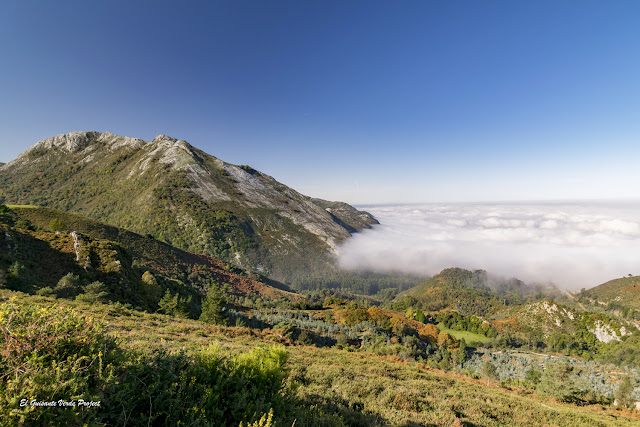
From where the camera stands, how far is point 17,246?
29500 mm

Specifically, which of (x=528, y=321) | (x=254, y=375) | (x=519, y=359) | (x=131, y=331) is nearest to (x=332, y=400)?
(x=254, y=375)

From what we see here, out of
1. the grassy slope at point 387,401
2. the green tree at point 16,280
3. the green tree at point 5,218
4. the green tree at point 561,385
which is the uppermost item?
the green tree at point 5,218

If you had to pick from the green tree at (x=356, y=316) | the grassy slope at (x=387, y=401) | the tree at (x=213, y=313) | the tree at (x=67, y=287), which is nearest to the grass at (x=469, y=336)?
the green tree at (x=356, y=316)

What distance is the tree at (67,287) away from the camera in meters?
23.6

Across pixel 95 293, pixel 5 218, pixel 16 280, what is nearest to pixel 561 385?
pixel 95 293

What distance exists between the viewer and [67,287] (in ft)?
80.8

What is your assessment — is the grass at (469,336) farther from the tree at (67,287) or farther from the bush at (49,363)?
the bush at (49,363)

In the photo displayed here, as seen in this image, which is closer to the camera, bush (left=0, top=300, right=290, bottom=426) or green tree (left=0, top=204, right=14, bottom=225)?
bush (left=0, top=300, right=290, bottom=426)

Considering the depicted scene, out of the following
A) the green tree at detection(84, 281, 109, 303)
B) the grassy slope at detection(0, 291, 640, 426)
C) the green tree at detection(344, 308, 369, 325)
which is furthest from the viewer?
the green tree at detection(344, 308, 369, 325)

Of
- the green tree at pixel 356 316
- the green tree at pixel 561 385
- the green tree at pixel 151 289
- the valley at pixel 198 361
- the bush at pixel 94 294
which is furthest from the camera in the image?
the green tree at pixel 356 316

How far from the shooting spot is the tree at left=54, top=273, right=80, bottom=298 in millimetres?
23602

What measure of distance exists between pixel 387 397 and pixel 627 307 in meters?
301

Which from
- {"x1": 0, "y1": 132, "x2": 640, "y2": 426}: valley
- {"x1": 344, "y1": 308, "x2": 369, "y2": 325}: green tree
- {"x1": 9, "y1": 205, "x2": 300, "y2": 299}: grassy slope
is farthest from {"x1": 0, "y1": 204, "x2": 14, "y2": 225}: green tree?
{"x1": 344, "y1": 308, "x2": 369, "y2": 325}: green tree

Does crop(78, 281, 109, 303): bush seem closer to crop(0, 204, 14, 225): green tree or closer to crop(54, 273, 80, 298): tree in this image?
crop(54, 273, 80, 298): tree
